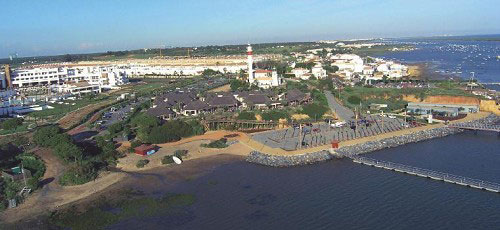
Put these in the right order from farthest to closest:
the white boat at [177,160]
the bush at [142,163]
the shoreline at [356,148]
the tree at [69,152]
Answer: the white boat at [177,160] < the bush at [142,163] < the shoreline at [356,148] < the tree at [69,152]

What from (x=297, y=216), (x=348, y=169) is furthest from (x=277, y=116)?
(x=297, y=216)

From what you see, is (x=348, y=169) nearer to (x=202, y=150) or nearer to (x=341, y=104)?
(x=202, y=150)

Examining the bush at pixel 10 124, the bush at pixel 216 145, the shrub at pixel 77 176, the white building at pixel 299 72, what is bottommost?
the shrub at pixel 77 176

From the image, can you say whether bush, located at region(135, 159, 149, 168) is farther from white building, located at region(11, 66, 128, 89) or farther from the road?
white building, located at region(11, 66, 128, 89)

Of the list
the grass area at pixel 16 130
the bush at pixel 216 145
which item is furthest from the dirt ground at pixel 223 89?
the bush at pixel 216 145

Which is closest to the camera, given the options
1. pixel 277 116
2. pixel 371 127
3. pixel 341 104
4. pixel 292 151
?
pixel 292 151

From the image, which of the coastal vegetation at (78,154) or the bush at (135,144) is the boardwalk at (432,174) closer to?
the bush at (135,144)
